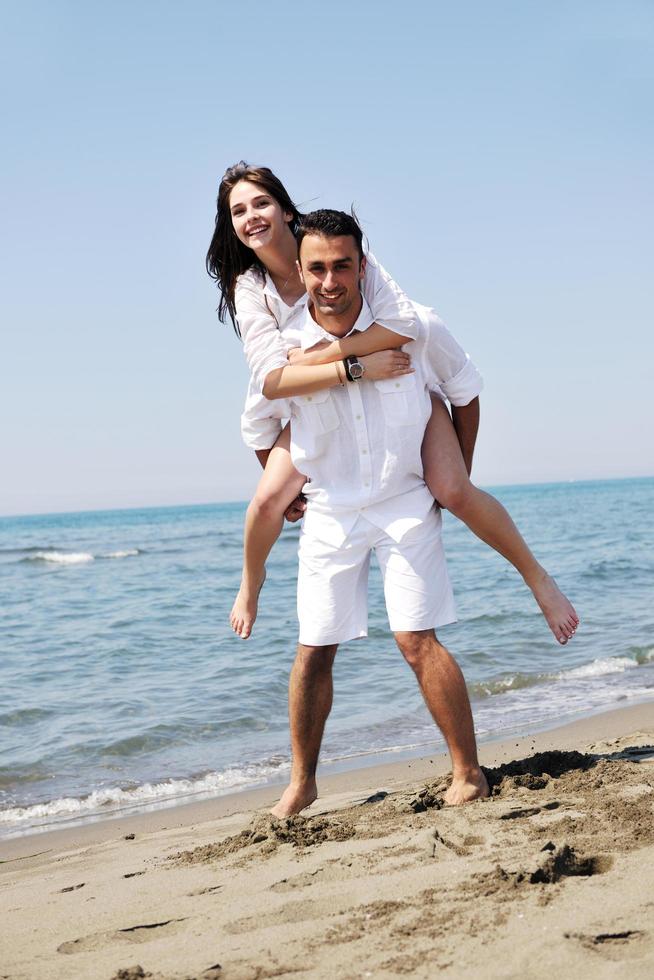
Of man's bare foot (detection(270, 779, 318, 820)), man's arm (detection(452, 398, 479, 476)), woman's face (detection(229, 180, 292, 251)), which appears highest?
woman's face (detection(229, 180, 292, 251))

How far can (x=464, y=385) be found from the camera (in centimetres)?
→ 374

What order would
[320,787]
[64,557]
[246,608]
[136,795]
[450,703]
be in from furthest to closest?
[64,557]
[136,795]
[320,787]
[246,608]
[450,703]

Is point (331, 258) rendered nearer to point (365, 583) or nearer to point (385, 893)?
point (365, 583)

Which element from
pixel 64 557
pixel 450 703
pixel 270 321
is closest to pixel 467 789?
pixel 450 703

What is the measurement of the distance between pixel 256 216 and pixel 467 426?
1.15 m

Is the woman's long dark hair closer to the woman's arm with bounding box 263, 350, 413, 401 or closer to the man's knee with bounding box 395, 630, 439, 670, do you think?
the woman's arm with bounding box 263, 350, 413, 401

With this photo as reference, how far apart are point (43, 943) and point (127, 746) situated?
11.9 ft

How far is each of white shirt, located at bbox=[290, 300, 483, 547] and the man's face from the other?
116 millimetres

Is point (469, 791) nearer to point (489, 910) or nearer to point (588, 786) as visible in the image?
point (588, 786)

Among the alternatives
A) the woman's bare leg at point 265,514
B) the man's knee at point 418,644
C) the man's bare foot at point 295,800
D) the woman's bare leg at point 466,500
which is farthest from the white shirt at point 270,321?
the man's bare foot at point 295,800

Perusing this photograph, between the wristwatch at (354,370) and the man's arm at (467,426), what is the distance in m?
0.53

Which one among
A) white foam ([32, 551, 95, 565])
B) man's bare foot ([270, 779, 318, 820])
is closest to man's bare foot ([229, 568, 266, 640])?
man's bare foot ([270, 779, 318, 820])

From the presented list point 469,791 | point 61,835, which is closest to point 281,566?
point 61,835

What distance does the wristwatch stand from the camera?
345 centimetres
